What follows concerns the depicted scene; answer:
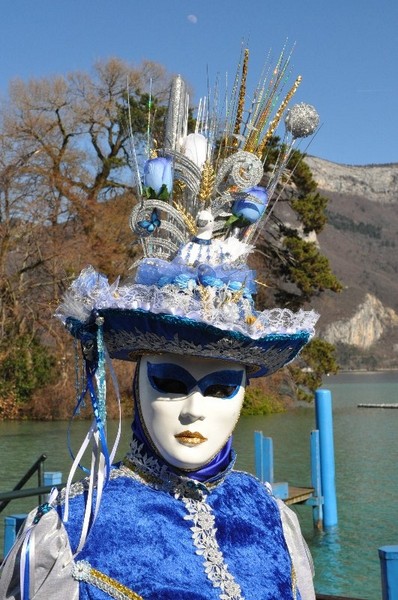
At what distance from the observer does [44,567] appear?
78.4 inches

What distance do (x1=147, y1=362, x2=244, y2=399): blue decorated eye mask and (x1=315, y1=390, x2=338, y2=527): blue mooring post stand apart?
689 cm

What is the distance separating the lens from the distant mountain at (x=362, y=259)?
85625mm

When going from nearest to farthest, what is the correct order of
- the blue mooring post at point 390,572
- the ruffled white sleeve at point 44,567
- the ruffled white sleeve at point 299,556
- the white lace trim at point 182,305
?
the ruffled white sleeve at point 44,567 < the white lace trim at point 182,305 < the ruffled white sleeve at point 299,556 < the blue mooring post at point 390,572

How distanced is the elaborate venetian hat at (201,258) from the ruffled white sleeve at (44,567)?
17.7 inches

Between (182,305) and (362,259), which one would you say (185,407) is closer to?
(182,305)

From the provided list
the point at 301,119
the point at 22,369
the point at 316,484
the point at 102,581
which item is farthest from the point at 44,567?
the point at 22,369

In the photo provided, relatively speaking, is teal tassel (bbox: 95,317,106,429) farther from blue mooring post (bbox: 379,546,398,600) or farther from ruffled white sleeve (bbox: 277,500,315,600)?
blue mooring post (bbox: 379,546,398,600)

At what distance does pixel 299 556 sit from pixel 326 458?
6780 mm

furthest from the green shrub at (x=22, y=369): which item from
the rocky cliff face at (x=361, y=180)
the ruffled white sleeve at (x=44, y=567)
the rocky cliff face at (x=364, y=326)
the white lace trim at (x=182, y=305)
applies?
the rocky cliff face at (x=361, y=180)

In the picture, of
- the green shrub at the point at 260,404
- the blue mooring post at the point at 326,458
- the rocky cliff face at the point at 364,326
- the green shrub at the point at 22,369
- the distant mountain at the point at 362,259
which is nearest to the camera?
the blue mooring post at the point at 326,458

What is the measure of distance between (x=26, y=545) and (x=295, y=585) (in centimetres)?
73

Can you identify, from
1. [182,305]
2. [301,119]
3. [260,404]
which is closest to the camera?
[182,305]

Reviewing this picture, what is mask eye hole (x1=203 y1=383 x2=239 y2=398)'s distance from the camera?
7.48ft

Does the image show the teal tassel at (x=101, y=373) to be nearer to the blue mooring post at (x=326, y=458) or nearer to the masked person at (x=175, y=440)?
the masked person at (x=175, y=440)
